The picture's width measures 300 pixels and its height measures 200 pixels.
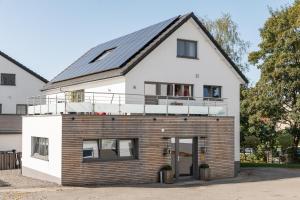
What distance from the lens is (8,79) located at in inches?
1588

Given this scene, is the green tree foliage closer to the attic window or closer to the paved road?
the paved road

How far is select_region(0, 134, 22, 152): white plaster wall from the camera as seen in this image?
33969 mm

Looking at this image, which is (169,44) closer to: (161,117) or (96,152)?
(161,117)

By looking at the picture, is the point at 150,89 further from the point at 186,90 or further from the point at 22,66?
the point at 22,66

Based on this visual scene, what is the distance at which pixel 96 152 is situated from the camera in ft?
75.5

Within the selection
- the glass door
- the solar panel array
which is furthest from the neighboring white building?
the glass door

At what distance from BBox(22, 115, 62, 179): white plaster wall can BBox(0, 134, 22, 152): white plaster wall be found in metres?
6.49

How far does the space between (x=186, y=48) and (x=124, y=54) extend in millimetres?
3890

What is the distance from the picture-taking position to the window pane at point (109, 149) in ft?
75.9

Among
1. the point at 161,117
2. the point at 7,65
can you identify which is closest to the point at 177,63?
the point at 161,117

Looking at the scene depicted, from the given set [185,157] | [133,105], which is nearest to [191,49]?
[133,105]

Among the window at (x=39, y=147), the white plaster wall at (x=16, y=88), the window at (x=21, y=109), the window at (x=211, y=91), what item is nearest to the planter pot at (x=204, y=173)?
the window at (x=211, y=91)

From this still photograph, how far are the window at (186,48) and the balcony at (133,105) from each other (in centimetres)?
270

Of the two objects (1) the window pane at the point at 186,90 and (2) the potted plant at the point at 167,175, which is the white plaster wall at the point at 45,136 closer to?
(2) the potted plant at the point at 167,175
